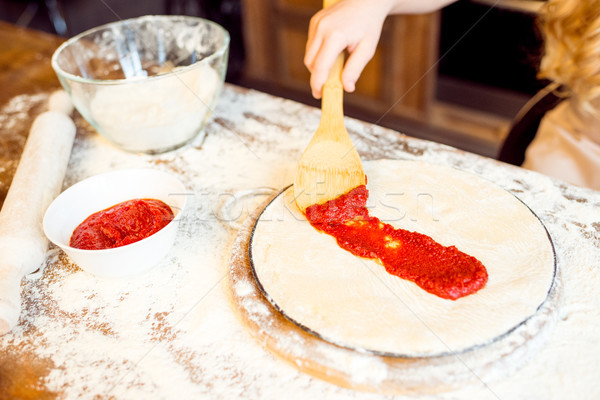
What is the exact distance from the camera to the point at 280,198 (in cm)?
99

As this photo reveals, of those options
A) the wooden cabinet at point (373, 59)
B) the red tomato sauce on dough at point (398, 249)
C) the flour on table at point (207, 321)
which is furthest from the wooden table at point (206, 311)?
the wooden cabinet at point (373, 59)

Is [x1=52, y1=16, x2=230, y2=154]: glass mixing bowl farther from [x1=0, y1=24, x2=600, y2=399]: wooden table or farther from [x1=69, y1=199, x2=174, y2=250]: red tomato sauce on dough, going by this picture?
[x1=69, y1=199, x2=174, y2=250]: red tomato sauce on dough

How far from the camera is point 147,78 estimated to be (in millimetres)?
1086

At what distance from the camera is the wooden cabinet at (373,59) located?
2652mm

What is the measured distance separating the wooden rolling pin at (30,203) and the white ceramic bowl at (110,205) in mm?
56

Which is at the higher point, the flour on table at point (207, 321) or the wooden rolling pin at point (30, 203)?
the wooden rolling pin at point (30, 203)

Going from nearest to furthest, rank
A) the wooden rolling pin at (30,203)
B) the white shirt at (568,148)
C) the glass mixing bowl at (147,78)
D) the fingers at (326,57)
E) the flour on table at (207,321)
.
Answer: the flour on table at (207,321) → the wooden rolling pin at (30,203) → the fingers at (326,57) → the glass mixing bowl at (147,78) → the white shirt at (568,148)

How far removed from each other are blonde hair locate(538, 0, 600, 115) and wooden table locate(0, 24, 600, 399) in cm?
38

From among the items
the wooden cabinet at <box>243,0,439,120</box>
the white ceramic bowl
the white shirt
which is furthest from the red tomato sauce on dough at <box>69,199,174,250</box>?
the wooden cabinet at <box>243,0,439,120</box>

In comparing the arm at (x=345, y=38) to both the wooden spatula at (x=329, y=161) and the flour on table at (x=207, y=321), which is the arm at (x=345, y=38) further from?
the flour on table at (x=207, y=321)

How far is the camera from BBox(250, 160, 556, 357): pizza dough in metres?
0.70

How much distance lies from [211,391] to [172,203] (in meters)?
0.40

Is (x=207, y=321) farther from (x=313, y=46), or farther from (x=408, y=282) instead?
(x=313, y=46)

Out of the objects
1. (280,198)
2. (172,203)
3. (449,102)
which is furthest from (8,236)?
(449,102)
